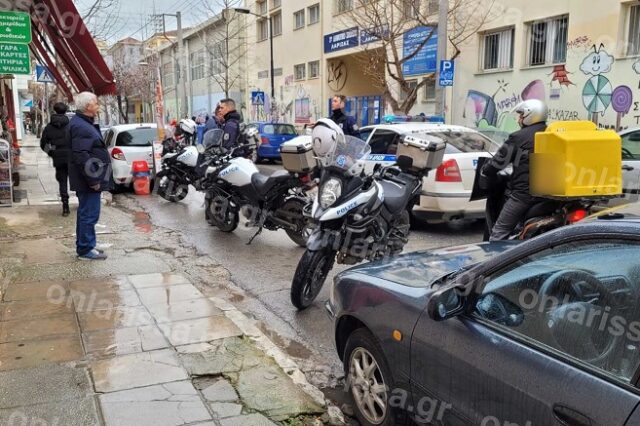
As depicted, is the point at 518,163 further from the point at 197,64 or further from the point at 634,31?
the point at 197,64

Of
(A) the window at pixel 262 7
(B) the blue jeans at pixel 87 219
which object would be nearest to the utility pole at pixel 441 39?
(B) the blue jeans at pixel 87 219

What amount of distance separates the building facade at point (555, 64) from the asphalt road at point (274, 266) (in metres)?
7.99

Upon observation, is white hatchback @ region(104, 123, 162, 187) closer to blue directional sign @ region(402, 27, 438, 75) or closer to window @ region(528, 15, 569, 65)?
blue directional sign @ region(402, 27, 438, 75)

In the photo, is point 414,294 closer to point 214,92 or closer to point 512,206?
point 512,206

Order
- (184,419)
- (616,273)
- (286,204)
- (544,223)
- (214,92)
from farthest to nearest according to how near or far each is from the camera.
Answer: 1. (214,92)
2. (286,204)
3. (544,223)
4. (184,419)
5. (616,273)

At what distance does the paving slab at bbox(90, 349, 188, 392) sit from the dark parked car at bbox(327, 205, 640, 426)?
1407mm

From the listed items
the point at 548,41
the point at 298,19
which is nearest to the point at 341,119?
the point at 548,41

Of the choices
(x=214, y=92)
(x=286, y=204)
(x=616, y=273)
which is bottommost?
(x=286, y=204)

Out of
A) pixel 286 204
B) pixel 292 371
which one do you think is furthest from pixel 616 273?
pixel 286 204

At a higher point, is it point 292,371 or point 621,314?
point 621,314

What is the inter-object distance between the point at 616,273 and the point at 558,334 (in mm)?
324

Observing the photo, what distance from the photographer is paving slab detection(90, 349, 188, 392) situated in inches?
146

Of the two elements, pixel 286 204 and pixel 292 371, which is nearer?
pixel 292 371

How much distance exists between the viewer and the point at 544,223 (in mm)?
5266
